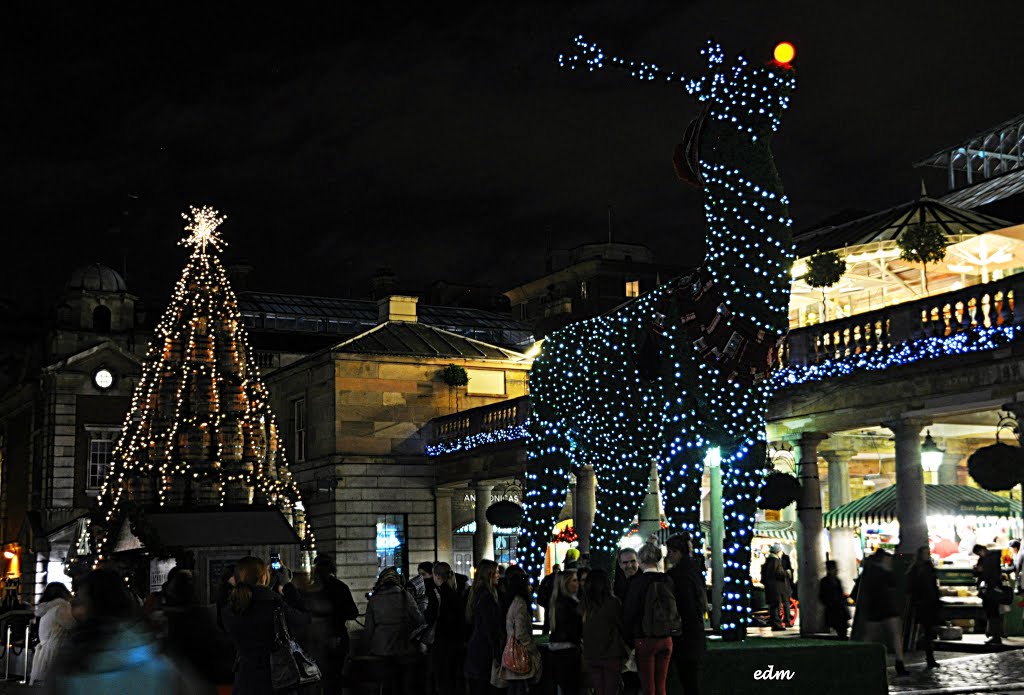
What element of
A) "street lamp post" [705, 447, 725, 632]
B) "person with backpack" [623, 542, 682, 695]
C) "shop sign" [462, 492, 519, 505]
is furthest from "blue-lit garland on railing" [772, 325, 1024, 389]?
"shop sign" [462, 492, 519, 505]

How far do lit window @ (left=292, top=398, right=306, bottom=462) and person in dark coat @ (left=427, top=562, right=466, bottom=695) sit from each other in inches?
929

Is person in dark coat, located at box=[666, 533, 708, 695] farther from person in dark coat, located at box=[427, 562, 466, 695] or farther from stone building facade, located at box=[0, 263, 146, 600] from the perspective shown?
stone building facade, located at box=[0, 263, 146, 600]

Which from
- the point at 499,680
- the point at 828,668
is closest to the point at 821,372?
the point at 828,668

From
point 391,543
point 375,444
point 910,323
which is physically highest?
point 910,323

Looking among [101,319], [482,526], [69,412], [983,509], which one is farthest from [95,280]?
[983,509]

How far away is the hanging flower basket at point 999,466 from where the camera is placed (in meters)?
16.9

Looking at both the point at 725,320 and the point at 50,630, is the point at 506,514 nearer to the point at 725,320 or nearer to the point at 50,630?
the point at 725,320

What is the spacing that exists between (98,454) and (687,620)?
4006 cm

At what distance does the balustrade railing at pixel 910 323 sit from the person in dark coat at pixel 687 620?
7649 millimetres

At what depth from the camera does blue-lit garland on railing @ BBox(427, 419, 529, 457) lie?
1258 inches

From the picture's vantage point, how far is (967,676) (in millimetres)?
16734

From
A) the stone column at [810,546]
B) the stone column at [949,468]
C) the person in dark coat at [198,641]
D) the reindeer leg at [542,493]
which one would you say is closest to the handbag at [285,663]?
the person in dark coat at [198,641]

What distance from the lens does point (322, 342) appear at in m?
56.1

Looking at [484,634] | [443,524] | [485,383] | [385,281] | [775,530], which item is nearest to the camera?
[484,634]
